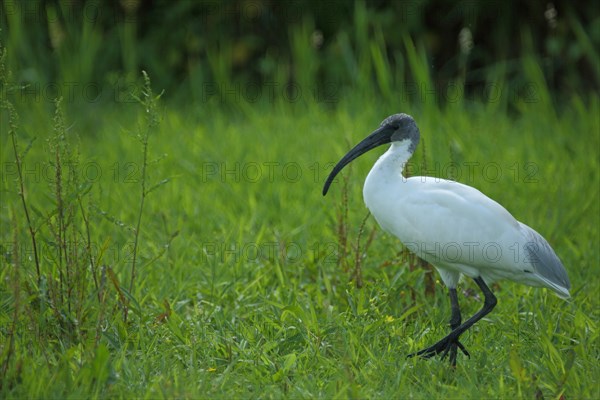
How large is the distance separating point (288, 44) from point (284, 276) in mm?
4943

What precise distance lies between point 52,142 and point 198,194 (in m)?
2.57

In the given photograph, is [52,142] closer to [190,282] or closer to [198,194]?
[190,282]

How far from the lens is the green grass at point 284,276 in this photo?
371 cm

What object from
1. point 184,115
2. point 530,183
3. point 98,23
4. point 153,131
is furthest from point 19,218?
point 98,23

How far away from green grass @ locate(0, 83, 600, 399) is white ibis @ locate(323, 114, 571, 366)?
0.82 ft

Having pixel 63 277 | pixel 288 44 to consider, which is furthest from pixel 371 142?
pixel 288 44

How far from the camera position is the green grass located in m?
3.71

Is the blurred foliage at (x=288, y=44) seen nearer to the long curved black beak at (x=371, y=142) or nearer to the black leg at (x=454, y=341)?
the long curved black beak at (x=371, y=142)

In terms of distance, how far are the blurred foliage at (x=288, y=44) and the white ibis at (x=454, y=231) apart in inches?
163

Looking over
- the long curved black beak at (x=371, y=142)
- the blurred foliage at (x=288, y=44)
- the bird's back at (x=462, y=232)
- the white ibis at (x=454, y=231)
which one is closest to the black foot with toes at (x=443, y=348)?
the white ibis at (x=454, y=231)

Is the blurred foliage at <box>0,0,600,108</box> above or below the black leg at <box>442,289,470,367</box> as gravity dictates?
above

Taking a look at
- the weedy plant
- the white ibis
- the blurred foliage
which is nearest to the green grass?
the weedy plant

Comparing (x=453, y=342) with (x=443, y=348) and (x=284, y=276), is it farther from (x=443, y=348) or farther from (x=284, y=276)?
(x=284, y=276)

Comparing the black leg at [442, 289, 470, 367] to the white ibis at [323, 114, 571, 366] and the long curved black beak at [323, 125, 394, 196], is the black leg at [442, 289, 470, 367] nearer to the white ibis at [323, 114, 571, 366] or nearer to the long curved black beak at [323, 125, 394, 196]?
the white ibis at [323, 114, 571, 366]
